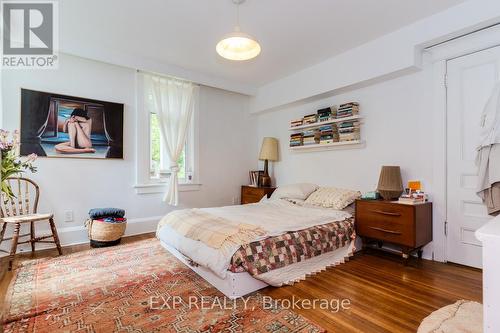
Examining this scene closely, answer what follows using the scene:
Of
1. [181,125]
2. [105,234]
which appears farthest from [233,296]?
[181,125]

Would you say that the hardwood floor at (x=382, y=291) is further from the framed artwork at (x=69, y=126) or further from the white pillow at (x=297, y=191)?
the framed artwork at (x=69, y=126)

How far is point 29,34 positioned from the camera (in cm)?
292

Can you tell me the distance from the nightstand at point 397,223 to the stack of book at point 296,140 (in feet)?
4.91

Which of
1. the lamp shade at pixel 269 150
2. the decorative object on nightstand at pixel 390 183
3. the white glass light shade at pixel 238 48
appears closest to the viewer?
the white glass light shade at pixel 238 48

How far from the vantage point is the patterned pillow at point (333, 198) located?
10.2 feet

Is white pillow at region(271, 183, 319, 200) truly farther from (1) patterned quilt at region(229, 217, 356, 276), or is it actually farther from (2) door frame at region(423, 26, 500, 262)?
(2) door frame at region(423, 26, 500, 262)

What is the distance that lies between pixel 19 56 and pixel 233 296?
3.61 m

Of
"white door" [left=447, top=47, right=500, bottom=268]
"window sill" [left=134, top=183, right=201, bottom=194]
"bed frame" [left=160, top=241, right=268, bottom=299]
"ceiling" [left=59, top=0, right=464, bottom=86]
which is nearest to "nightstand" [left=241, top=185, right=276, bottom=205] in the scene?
"window sill" [left=134, top=183, right=201, bottom=194]

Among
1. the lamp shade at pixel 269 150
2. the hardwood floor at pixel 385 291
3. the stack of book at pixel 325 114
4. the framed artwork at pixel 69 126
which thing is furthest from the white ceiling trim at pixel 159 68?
the hardwood floor at pixel 385 291

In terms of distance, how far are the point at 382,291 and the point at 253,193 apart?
8.82ft

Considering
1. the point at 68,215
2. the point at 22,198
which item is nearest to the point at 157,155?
the point at 68,215

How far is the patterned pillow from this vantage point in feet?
10.2

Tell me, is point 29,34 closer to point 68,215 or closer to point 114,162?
point 114,162

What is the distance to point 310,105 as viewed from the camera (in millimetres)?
4156
